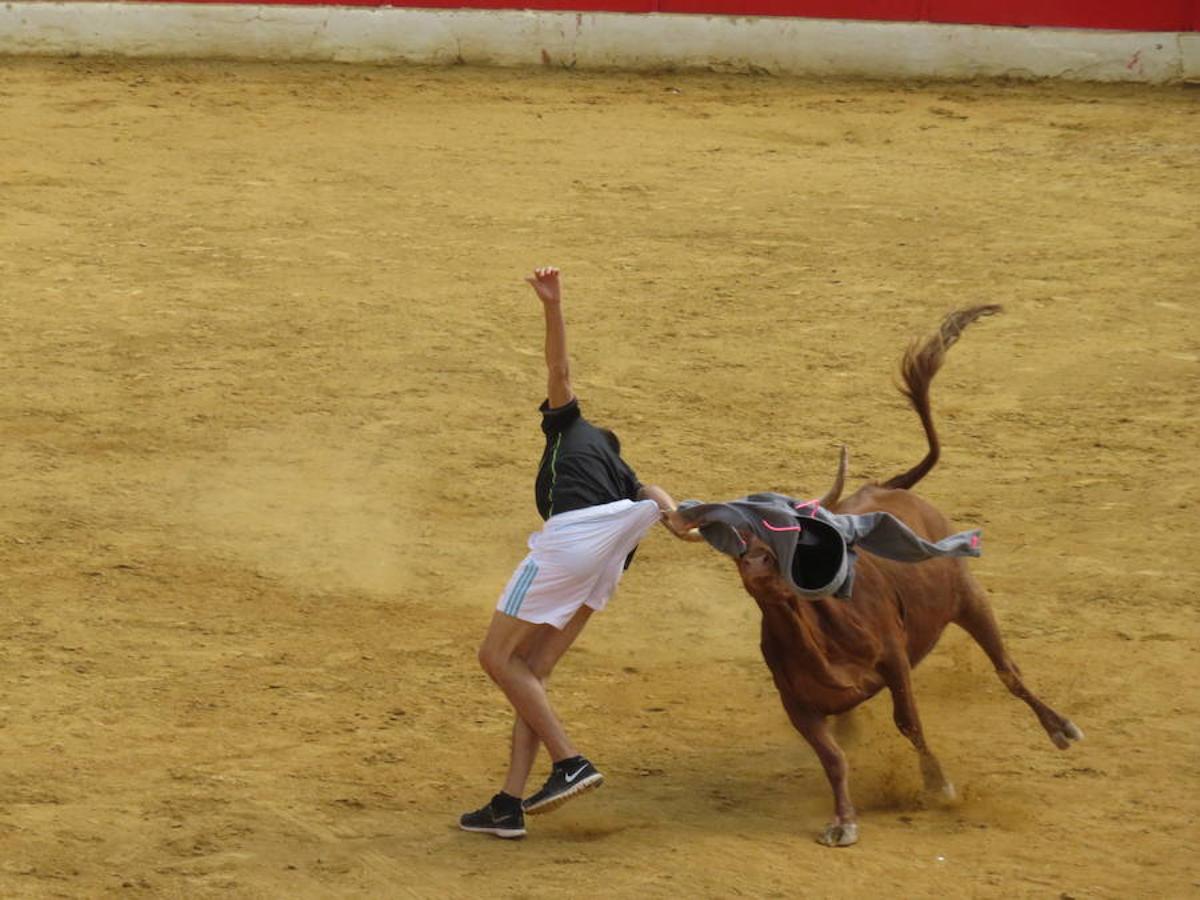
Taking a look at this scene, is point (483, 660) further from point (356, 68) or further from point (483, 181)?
point (356, 68)

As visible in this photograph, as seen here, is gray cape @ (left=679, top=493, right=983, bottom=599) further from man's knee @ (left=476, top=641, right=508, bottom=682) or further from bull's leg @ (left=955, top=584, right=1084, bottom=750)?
man's knee @ (left=476, top=641, right=508, bottom=682)

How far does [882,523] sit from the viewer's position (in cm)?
659

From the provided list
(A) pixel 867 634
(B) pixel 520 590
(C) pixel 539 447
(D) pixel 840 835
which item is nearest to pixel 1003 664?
(A) pixel 867 634

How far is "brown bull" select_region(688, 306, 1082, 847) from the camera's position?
6.47 m

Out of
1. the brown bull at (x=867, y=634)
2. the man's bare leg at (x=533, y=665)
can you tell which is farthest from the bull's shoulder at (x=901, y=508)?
the man's bare leg at (x=533, y=665)

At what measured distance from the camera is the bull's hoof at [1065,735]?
717 cm

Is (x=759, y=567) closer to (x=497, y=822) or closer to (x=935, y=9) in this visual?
(x=497, y=822)

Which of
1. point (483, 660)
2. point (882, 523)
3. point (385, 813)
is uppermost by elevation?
Result: point (882, 523)

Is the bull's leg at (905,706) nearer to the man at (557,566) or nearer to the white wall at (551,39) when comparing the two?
the man at (557,566)

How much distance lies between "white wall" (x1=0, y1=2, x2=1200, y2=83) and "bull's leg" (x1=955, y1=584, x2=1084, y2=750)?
9.55 metres

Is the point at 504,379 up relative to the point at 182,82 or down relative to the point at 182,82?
down

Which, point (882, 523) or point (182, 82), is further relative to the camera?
point (182, 82)

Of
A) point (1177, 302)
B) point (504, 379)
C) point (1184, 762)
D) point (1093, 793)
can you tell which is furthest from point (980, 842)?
point (1177, 302)

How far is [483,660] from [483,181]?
787 centimetres
